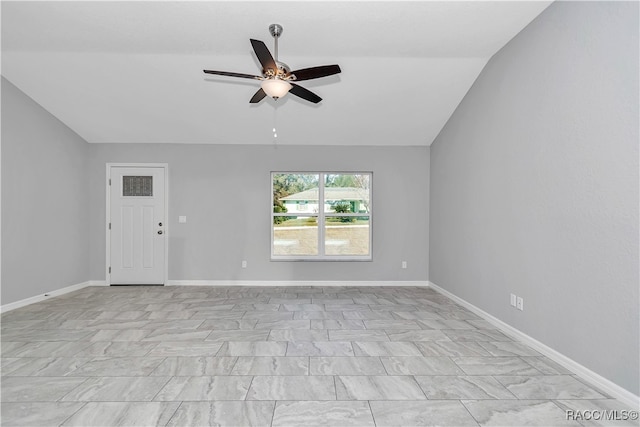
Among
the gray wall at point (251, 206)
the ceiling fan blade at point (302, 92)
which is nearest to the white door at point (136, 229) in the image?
the gray wall at point (251, 206)

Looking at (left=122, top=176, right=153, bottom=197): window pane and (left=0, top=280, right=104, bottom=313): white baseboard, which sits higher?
(left=122, top=176, right=153, bottom=197): window pane

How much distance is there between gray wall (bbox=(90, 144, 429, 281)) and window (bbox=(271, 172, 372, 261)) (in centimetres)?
17

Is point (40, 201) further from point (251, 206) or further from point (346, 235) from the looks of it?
point (346, 235)

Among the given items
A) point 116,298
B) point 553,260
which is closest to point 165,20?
point 116,298

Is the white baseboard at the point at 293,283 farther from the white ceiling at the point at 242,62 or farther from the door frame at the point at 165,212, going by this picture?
the white ceiling at the point at 242,62

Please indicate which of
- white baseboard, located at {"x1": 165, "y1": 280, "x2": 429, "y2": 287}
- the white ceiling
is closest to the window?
white baseboard, located at {"x1": 165, "y1": 280, "x2": 429, "y2": 287}

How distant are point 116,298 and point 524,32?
607 cm

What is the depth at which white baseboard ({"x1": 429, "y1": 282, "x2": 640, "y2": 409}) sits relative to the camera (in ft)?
6.76

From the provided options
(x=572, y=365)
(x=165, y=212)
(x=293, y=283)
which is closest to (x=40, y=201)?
(x=165, y=212)

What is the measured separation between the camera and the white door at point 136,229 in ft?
18.2

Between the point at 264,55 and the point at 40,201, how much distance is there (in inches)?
165

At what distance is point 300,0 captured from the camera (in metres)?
2.82

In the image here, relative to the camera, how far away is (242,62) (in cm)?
377

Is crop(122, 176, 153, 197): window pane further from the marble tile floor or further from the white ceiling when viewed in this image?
the marble tile floor
